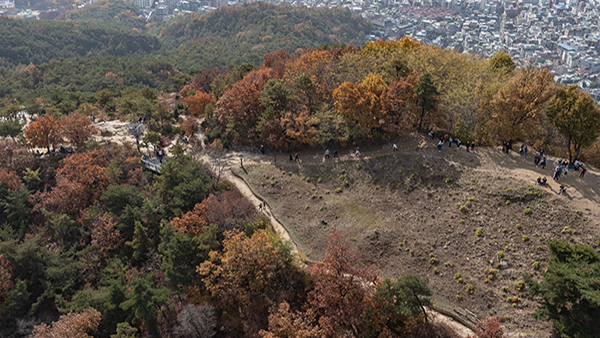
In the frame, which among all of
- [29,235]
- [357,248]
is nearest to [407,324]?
[357,248]

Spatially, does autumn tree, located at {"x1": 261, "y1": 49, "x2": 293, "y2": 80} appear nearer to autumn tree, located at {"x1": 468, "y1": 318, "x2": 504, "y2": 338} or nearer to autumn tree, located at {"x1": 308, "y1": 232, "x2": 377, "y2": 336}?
autumn tree, located at {"x1": 308, "y1": 232, "x2": 377, "y2": 336}

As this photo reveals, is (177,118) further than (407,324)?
Yes

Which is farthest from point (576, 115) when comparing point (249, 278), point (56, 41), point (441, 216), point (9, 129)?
point (56, 41)

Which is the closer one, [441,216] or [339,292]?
[339,292]

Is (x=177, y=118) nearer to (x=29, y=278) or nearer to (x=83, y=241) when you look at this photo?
(x=83, y=241)

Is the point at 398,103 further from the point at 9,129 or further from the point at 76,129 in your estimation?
the point at 9,129

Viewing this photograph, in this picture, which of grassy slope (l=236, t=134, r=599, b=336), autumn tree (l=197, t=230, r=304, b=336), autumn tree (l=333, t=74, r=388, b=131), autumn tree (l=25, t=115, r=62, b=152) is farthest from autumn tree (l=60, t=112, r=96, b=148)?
autumn tree (l=333, t=74, r=388, b=131)
